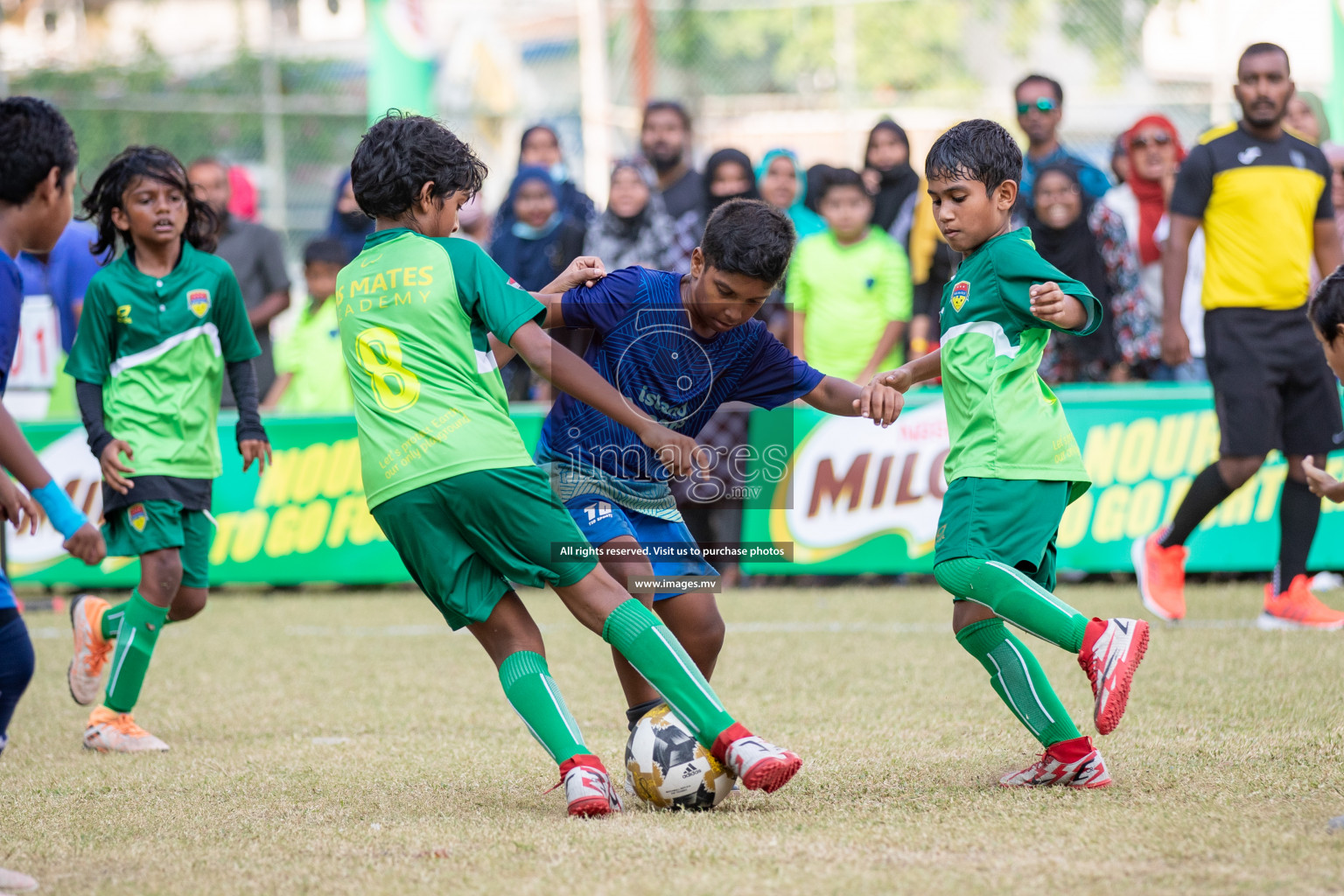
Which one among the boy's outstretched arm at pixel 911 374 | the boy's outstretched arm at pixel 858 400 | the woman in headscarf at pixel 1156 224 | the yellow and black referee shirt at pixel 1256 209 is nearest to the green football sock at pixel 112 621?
the boy's outstretched arm at pixel 858 400

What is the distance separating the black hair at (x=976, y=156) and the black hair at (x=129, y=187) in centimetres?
274

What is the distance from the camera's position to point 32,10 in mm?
24672

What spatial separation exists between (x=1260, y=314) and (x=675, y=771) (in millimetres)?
4286

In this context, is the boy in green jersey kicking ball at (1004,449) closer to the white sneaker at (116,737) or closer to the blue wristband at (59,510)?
the blue wristband at (59,510)

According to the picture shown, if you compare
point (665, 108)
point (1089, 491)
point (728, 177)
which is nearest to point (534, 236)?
point (665, 108)

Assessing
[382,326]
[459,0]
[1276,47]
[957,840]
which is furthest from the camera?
[459,0]

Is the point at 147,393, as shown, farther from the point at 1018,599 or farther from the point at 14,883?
the point at 1018,599

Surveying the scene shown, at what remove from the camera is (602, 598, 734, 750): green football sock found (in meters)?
3.53

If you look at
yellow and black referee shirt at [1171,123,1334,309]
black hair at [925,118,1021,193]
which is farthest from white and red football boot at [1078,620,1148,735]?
yellow and black referee shirt at [1171,123,1334,309]

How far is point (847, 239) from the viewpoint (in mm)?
9203

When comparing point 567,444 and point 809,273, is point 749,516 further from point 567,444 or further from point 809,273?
point 567,444

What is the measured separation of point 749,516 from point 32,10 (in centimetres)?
2116

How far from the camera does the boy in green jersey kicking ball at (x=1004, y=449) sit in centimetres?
374

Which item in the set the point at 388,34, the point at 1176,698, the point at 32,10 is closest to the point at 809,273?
the point at 1176,698
